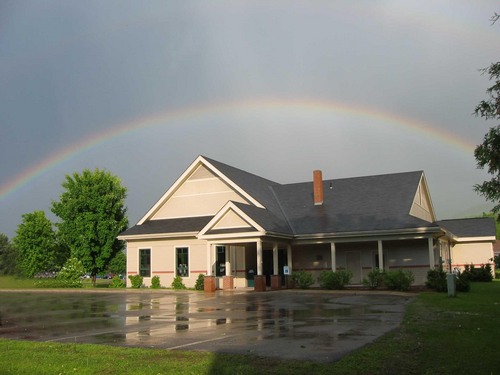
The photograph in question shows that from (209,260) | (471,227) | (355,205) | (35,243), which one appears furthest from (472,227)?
(35,243)

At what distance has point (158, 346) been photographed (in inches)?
396

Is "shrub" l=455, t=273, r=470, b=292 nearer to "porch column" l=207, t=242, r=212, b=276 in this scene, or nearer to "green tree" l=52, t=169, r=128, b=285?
"porch column" l=207, t=242, r=212, b=276

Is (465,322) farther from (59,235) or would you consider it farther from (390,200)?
(59,235)

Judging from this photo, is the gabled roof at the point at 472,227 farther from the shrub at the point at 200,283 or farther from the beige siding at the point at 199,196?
the shrub at the point at 200,283

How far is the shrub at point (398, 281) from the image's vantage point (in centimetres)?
2619

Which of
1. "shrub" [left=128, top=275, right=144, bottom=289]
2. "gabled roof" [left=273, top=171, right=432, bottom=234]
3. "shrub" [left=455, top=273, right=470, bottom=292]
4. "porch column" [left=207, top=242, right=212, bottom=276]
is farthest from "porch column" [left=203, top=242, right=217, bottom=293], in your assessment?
"shrub" [left=455, top=273, right=470, bottom=292]

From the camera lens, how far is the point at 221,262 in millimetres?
32406

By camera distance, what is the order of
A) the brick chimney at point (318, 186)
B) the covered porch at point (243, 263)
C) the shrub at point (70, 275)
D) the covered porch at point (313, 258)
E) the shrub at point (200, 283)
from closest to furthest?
the covered porch at point (243, 263)
the covered porch at point (313, 258)
the shrub at point (200, 283)
the brick chimney at point (318, 186)
the shrub at point (70, 275)

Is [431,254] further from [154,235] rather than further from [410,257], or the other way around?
[154,235]

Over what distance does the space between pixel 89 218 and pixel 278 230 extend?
19.2 metres

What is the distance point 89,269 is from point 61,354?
35.1m

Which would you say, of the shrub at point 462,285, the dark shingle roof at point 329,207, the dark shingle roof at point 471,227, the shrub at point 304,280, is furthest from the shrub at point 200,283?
the dark shingle roof at point 471,227

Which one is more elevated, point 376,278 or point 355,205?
point 355,205

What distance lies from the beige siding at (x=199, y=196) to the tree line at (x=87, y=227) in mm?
8639
